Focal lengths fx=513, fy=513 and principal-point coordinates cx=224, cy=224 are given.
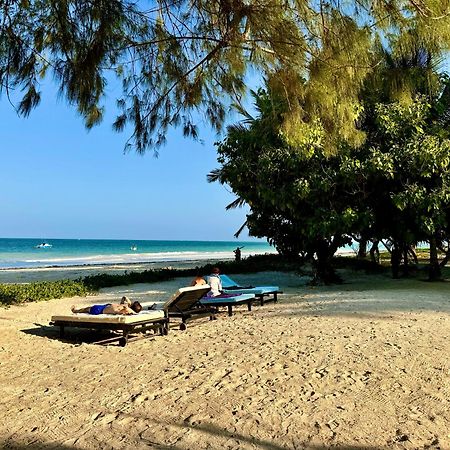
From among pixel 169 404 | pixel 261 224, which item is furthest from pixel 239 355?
pixel 261 224

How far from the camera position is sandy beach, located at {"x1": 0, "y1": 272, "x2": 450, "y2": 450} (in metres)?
3.56

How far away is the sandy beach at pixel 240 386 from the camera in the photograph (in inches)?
140

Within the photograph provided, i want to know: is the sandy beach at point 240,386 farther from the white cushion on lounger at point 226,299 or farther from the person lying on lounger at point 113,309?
the white cushion on lounger at point 226,299

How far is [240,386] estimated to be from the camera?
4578 mm

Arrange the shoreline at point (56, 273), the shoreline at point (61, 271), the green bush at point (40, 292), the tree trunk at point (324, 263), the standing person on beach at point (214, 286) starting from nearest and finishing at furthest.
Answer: the standing person on beach at point (214, 286), the green bush at point (40, 292), the tree trunk at point (324, 263), the shoreline at point (56, 273), the shoreline at point (61, 271)

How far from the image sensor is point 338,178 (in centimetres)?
1203

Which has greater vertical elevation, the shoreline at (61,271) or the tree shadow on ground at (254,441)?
the shoreline at (61,271)

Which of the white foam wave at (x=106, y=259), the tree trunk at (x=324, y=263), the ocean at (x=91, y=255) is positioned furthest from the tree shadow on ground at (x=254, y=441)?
the white foam wave at (x=106, y=259)

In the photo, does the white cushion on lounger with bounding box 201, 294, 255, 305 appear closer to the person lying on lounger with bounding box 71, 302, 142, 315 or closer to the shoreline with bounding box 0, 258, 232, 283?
the person lying on lounger with bounding box 71, 302, 142, 315

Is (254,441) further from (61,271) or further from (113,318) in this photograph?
(61,271)

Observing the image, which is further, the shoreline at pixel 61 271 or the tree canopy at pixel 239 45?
the shoreline at pixel 61 271

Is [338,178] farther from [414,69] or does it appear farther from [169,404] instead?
[169,404]

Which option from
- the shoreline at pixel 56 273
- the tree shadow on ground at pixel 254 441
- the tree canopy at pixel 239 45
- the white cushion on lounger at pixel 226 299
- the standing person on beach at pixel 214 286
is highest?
the tree canopy at pixel 239 45

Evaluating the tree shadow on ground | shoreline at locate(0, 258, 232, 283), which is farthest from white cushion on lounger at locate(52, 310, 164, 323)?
shoreline at locate(0, 258, 232, 283)
